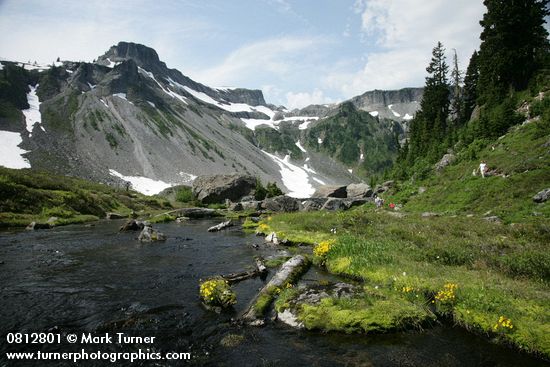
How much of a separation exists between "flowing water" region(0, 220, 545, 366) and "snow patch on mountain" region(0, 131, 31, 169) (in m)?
120

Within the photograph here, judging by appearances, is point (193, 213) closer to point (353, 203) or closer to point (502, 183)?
point (353, 203)

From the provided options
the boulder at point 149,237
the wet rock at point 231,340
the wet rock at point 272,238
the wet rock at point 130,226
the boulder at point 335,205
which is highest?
the wet rock at point 130,226

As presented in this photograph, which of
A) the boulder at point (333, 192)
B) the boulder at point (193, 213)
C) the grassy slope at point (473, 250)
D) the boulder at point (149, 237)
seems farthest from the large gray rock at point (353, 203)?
the boulder at point (149, 237)

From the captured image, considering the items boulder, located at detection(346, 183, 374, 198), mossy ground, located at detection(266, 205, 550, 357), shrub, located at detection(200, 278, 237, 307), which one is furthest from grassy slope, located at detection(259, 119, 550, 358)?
boulder, located at detection(346, 183, 374, 198)

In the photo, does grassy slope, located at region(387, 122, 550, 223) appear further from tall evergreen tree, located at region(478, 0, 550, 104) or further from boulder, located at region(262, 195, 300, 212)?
boulder, located at region(262, 195, 300, 212)

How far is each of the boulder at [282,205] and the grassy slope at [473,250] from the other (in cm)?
3683

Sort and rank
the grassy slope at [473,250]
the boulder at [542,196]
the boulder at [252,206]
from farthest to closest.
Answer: the boulder at [252,206] < the boulder at [542,196] < the grassy slope at [473,250]

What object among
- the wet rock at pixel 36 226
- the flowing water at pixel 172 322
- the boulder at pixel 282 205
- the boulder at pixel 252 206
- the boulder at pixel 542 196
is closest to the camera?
the flowing water at pixel 172 322

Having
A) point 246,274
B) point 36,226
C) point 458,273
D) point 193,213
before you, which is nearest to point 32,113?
point 193,213

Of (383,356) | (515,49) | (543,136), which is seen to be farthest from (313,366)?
(515,49)

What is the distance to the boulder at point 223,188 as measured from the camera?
101m

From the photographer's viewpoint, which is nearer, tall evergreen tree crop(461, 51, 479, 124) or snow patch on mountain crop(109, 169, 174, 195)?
tall evergreen tree crop(461, 51, 479, 124)

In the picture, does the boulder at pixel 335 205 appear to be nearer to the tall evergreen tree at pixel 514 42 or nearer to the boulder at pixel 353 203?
the boulder at pixel 353 203

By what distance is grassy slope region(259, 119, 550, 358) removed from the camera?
11.0 m
